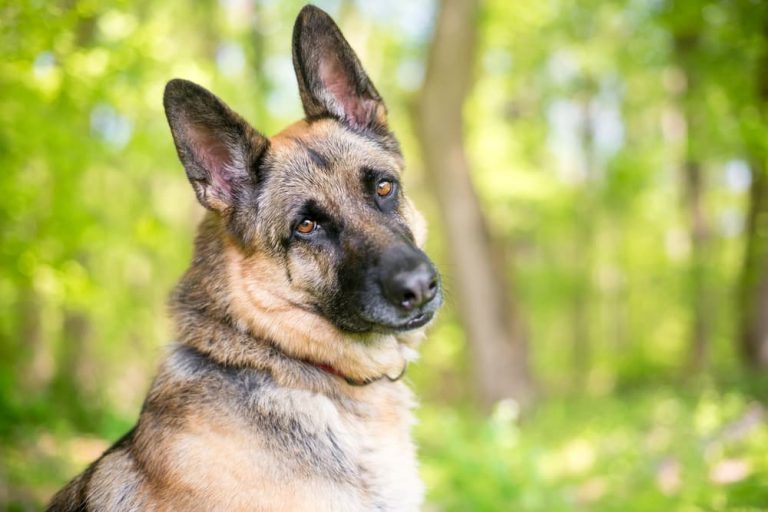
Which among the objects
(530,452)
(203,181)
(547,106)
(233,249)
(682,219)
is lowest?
(233,249)

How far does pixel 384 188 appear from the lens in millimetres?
3516

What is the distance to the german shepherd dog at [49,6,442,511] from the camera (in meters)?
2.78

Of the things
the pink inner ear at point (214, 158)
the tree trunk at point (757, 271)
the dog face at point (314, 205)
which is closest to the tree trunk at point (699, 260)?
the tree trunk at point (757, 271)

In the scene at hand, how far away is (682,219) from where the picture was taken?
818 inches

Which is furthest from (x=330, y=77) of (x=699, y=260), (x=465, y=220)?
(x=699, y=260)

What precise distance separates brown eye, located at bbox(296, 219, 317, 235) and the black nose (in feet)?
1.65

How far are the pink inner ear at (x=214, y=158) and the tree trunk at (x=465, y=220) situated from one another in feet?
23.3

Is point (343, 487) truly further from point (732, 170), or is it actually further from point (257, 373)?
point (732, 170)

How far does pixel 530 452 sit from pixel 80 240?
541 cm

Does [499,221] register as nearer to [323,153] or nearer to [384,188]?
[384,188]

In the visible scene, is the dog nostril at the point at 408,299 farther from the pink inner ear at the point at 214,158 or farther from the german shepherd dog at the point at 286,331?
the pink inner ear at the point at 214,158

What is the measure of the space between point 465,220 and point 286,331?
7929mm

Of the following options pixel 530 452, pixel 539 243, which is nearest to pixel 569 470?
pixel 530 452

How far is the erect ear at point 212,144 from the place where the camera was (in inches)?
120
